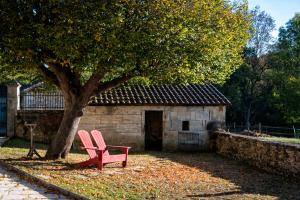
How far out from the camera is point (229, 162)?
1576cm

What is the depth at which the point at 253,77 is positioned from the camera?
44.5 metres

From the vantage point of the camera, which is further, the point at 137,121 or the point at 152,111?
the point at 152,111

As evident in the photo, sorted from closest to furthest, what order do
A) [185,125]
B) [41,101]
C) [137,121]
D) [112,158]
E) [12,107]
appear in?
[112,158] < [12,107] < [137,121] < [185,125] < [41,101]

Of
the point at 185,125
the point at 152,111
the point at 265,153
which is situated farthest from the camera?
the point at 152,111

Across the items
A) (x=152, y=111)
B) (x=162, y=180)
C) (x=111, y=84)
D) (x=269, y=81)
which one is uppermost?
(x=269, y=81)

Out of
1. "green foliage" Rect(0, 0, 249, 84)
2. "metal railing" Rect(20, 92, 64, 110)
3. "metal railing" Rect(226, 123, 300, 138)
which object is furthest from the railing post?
"metal railing" Rect(226, 123, 300, 138)

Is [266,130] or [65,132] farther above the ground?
[65,132]

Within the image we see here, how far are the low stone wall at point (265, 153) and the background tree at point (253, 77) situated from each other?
83.7 feet

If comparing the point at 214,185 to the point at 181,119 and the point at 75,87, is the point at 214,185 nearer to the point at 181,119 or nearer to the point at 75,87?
the point at 75,87

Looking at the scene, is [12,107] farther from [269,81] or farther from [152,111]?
[269,81]

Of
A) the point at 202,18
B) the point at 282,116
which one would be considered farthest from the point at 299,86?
the point at 202,18

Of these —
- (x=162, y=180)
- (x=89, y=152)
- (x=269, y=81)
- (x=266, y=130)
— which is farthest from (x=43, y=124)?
(x=269, y=81)

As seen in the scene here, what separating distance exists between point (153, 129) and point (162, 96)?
2.40 meters

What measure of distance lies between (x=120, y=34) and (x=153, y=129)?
11.4m
